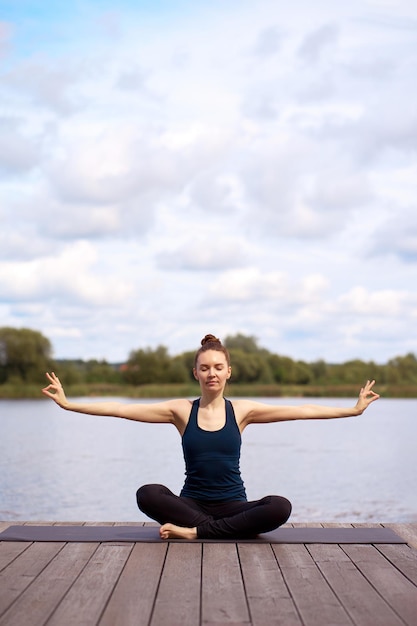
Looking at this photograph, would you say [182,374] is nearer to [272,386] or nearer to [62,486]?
[272,386]

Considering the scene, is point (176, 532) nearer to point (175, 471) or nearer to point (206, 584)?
point (206, 584)

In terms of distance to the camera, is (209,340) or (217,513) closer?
(217,513)

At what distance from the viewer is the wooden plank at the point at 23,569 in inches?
114

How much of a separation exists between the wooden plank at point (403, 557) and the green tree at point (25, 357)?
27443 mm

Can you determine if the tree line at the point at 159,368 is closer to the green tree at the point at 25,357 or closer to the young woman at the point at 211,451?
the green tree at the point at 25,357

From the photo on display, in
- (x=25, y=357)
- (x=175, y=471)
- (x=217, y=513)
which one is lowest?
(x=175, y=471)

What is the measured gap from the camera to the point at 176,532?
12.5 ft

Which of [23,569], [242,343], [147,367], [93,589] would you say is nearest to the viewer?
[93,589]

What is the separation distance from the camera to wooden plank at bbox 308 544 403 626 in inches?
103

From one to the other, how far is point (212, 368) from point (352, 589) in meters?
1.26

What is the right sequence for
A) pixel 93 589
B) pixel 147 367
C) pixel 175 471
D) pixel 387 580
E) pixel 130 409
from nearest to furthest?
pixel 93 589
pixel 387 580
pixel 130 409
pixel 175 471
pixel 147 367

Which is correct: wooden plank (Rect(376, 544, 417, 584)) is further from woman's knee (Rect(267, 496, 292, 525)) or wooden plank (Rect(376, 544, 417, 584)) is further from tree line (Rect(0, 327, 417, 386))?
tree line (Rect(0, 327, 417, 386))

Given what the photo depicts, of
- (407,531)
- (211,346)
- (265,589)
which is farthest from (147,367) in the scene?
(265,589)

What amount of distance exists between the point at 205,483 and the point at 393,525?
44.4 inches
